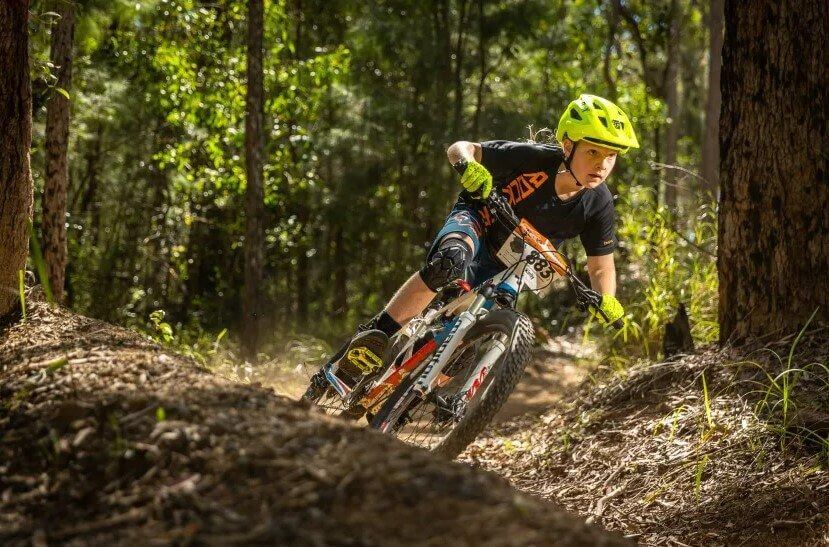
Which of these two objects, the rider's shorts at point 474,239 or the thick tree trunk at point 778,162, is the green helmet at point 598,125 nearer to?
the rider's shorts at point 474,239

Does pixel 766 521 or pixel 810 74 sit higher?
pixel 810 74

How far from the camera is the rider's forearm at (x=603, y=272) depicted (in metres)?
5.16

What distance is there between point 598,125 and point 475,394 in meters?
1.65

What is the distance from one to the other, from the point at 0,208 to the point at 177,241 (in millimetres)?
11737

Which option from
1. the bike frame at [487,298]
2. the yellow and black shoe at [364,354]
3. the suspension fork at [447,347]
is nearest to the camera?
the suspension fork at [447,347]

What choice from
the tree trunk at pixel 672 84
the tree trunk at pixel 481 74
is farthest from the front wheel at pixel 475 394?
the tree trunk at pixel 672 84

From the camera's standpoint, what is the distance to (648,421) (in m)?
5.54

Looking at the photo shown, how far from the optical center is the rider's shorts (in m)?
4.82

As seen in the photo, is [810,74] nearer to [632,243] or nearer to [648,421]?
[648,421]

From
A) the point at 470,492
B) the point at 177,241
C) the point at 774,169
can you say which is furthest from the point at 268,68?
the point at 470,492

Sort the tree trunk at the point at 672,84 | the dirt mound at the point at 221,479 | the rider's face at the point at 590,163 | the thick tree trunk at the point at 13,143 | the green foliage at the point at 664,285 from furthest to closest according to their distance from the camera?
the tree trunk at the point at 672,84 < the green foliage at the point at 664,285 < the rider's face at the point at 590,163 < the thick tree trunk at the point at 13,143 < the dirt mound at the point at 221,479

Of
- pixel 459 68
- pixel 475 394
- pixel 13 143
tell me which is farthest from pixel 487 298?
pixel 459 68

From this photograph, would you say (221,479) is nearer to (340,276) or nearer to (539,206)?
(539,206)

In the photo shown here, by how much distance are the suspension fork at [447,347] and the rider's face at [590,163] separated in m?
0.96
